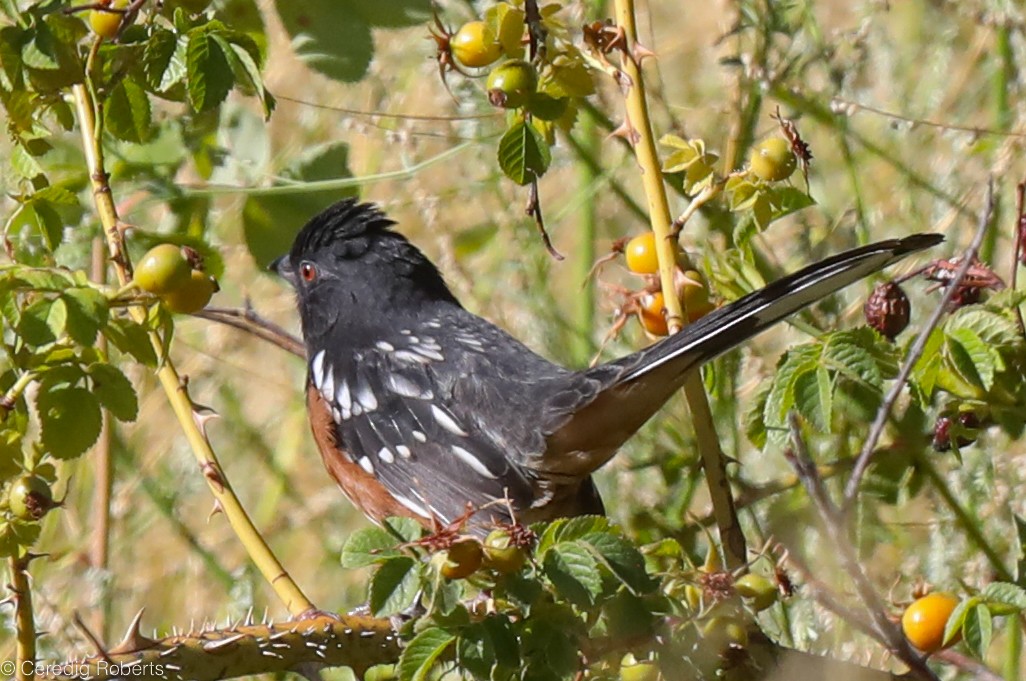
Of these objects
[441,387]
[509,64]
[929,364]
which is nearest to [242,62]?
[509,64]

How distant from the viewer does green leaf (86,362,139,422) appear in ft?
5.32

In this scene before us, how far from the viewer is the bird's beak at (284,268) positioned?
3.10 m

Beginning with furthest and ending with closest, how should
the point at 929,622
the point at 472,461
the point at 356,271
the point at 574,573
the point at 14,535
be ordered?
the point at 356,271
the point at 472,461
the point at 929,622
the point at 14,535
the point at 574,573

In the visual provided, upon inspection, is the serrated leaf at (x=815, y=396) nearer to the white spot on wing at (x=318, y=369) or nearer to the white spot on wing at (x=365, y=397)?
the white spot on wing at (x=365, y=397)

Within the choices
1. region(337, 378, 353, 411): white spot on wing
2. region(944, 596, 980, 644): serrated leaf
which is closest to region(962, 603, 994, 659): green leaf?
region(944, 596, 980, 644): serrated leaf

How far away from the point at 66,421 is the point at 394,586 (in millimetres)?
465

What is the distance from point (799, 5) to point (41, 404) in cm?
184

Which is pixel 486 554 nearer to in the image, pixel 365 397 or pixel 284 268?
pixel 365 397

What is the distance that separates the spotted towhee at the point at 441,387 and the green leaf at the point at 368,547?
1.64 feet

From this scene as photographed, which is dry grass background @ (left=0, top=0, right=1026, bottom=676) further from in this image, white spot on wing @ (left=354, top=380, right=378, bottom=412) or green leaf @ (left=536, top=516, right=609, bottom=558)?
green leaf @ (left=536, top=516, right=609, bottom=558)

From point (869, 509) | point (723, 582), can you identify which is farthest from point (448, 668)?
point (869, 509)

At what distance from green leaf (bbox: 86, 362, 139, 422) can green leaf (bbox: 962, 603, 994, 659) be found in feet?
3.47

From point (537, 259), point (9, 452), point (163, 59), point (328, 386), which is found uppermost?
point (537, 259)

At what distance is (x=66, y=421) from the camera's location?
1603mm
